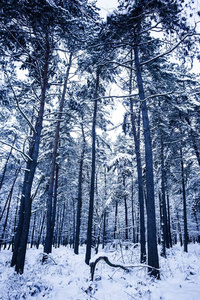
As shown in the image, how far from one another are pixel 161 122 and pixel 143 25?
6751mm

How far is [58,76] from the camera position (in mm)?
9594

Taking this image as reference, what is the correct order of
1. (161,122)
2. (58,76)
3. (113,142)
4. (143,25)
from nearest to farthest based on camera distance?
(143,25), (58,76), (161,122), (113,142)

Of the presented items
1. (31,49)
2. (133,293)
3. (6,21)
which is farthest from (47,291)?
(31,49)

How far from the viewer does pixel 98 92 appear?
44.0 feet

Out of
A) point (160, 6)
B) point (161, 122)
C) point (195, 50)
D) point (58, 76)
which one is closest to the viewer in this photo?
point (160, 6)

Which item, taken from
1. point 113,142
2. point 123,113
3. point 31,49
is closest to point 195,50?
point 123,113

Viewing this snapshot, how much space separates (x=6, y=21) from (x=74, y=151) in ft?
36.6

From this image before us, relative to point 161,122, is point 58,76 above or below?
above

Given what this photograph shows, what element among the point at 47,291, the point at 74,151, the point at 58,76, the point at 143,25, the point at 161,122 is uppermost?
the point at 143,25

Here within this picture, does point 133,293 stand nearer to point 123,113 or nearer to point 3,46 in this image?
point 123,113

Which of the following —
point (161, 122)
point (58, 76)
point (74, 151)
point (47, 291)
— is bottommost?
point (47, 291)

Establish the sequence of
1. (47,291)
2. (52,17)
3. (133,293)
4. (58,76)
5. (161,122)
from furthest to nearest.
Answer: (161,122), (58,76), (52,17), (47,291), (133,293)

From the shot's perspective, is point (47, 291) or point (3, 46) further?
point (3, 46)

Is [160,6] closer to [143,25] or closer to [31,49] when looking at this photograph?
[143,25]
